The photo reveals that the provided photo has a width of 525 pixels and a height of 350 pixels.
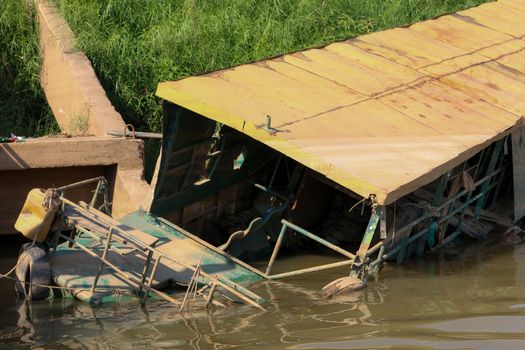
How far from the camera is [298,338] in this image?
7418 mm

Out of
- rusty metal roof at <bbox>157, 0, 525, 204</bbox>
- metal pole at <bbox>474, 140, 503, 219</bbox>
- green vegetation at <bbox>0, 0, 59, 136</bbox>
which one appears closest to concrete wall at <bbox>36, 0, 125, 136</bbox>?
green vegetation at <bbox>0, 0, 59, 136</bbox>

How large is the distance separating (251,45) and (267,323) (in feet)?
20.5

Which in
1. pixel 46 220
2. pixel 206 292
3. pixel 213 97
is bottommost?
pixel 206 292

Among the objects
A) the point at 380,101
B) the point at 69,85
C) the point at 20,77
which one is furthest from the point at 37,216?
the point at 20,77

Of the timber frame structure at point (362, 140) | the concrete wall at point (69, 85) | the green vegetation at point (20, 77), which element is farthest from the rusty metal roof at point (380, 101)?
the green vegetation at point (20, 77)

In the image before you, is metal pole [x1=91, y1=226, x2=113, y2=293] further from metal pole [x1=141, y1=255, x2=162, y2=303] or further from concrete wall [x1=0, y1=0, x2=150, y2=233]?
concrete wall [x1=0, y1=0, x2=150, y2=233]

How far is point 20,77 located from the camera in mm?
12508

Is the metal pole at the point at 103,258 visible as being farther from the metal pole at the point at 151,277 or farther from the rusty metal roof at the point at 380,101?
the rusty metal roof at the point at 380,101

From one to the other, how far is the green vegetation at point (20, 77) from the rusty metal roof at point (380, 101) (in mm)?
3364

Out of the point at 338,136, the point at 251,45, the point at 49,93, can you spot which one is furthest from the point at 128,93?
the point at 338,136

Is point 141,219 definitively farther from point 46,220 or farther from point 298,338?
point 298,338

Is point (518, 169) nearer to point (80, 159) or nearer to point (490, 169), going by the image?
point (490, 169)

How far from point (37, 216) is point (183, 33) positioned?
18.6 feet

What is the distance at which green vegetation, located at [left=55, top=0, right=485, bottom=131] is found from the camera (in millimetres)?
12562
